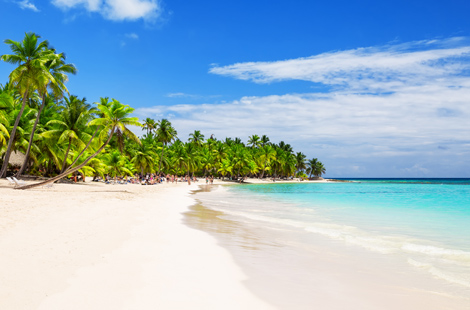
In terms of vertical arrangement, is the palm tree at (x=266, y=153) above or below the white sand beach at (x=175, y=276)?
above

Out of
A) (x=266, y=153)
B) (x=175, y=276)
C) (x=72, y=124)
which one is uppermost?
(x=266, y=153)

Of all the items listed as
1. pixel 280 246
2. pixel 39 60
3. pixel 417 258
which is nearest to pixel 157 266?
Answer: pixel 280 246

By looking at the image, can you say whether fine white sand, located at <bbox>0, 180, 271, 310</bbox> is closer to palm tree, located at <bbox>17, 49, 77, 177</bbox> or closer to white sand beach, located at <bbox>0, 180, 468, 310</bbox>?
white sand beach, located at <bbox>0, 180, 468, 310</bbox>

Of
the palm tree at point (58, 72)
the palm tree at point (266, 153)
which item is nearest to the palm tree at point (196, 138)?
the palm tree at point (266, 153)

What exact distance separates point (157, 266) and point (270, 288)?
2.02 metres

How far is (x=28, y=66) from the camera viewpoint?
24016 mm

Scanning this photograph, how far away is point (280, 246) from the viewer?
27.0 feet

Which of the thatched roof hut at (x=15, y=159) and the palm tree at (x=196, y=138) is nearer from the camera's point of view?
the thatched roof hut at (x=15, y=159)

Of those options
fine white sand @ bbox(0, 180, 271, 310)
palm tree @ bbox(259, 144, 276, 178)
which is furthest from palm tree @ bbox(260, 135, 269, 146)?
fine white sand @ bbox(0, 180, 271, 310)

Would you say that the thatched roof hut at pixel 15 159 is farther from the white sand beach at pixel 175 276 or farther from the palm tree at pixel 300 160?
the palm tree at pixel 300 160

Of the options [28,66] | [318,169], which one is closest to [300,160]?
[318,169]

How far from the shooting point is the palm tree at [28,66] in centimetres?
2378

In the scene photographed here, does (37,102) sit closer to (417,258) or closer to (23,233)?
(23,233)

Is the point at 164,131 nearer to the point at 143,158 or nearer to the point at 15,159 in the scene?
the point at 143,158
